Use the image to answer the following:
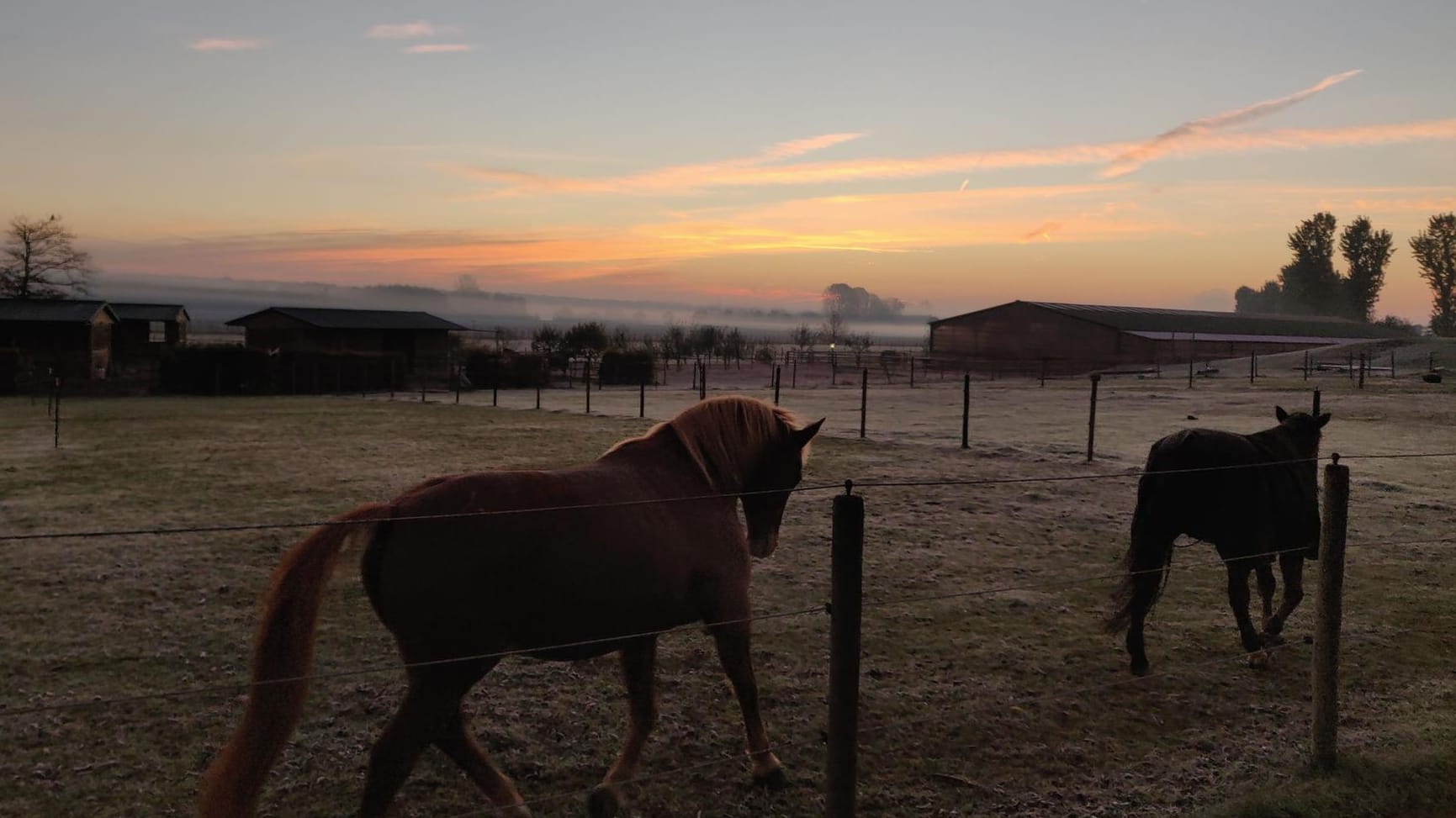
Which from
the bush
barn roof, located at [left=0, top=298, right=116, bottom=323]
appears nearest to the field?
the bush

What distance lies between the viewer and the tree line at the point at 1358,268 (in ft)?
279

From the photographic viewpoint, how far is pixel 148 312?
1825 inches

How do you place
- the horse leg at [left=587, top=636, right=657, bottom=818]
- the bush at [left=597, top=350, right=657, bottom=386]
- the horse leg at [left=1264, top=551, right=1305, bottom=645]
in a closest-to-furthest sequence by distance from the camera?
the horse leg at [left=587, top=636, right=657, bottom=818] < the horse leg at [left=1264, top=551, right=1305, bottom=645] < the bush at [left=597, top=350, right=657, bottom=386]

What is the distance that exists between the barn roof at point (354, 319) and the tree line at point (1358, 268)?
317ft

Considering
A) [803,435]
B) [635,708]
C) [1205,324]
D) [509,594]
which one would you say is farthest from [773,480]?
[1205,324]

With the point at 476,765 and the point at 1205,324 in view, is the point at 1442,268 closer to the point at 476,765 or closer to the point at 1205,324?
the point at 1205,324

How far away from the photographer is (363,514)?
290 centimetres

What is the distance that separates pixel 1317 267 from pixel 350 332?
102684 millimetres

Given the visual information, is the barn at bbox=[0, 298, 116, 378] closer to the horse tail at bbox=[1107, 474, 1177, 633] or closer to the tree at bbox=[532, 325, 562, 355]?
the tree at bbox=[532, 325, 562, 355]

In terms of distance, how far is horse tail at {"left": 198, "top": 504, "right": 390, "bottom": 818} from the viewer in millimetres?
2639

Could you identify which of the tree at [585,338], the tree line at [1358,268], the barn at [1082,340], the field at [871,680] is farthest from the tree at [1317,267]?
the field at [871,680]

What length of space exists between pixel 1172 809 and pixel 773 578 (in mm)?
3689

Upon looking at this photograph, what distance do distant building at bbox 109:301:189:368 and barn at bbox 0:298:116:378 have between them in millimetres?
2449

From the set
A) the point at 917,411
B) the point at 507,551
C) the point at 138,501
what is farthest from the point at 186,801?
the point at 917,411
